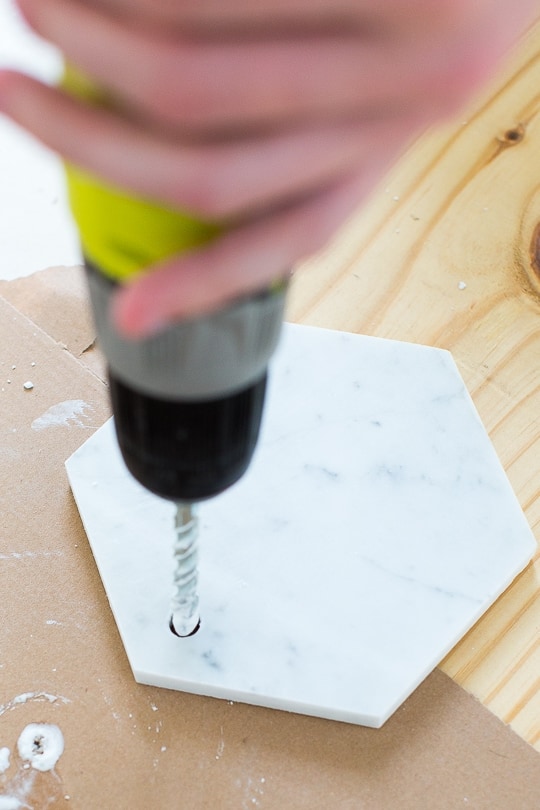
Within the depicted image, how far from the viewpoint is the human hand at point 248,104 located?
17 cm

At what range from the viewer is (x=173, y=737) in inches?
17.2

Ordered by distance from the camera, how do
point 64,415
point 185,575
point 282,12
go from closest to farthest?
point 282,12 < point 185,575 < point 64,415

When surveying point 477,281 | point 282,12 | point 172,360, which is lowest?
point 477,281

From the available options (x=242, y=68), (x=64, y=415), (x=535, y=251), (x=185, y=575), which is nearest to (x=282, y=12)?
(x=242, y=68)

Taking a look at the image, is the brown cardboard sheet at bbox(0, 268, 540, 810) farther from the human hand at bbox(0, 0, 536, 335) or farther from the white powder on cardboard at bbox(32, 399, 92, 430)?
the human hand at bbox(0, 0, 536, 335)

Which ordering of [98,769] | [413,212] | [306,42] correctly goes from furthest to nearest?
[413,212] → [98,769] → [306,42]

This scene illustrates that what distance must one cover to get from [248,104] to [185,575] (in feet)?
0.95

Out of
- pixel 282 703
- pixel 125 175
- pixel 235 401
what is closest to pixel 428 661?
pixel 282 703

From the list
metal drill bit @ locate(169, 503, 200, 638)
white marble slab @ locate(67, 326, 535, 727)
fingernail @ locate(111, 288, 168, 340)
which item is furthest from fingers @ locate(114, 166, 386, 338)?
white marble slab @ locate(67, 326, 535, 727)

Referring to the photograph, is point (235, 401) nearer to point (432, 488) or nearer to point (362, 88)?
point (362, 88)

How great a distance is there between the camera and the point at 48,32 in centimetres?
18

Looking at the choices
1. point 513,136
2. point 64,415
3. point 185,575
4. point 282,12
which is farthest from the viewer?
point 513,136

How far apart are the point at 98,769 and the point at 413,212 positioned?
1.49 feet

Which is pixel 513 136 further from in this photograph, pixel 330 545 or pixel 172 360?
pixel 172 360
